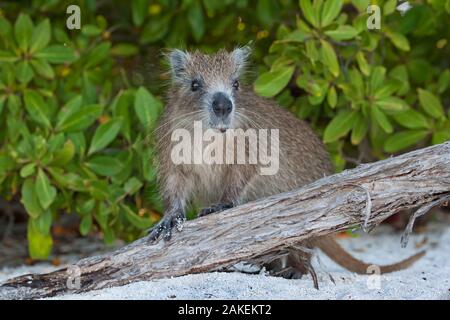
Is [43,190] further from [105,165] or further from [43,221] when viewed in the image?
[105,165]

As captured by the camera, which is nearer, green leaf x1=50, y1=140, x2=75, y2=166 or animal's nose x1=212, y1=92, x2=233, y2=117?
animal's nose x1=212, y1=92, x2=233, y2=117

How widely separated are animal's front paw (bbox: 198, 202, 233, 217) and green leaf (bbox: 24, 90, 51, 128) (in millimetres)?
1350

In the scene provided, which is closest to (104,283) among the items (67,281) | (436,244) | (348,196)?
(67,281)

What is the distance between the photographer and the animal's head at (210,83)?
4809mm

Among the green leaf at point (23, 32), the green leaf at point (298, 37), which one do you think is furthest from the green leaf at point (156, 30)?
the green leaf at point (298, 37)

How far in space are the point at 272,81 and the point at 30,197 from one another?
1827 mm

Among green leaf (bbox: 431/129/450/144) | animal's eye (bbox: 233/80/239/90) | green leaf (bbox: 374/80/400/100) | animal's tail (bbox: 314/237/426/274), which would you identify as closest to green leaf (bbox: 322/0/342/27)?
green leaf (bbox: 374/80/400/100)

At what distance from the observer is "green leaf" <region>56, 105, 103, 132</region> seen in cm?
550

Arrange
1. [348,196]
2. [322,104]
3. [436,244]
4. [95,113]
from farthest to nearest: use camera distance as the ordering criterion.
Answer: [436,244] < [322,104] < [95,113] < [348,196]

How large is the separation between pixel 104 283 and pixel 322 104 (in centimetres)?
263

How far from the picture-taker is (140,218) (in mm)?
5668

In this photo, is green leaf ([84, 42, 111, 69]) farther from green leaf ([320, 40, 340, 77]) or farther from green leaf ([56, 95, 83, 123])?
green leaf ([320, 40, 340, 77])

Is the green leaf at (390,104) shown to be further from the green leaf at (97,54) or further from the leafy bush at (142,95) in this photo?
the green leaf at (97,54)

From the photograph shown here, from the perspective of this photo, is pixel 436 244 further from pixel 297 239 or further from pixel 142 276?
pixel 142 276
